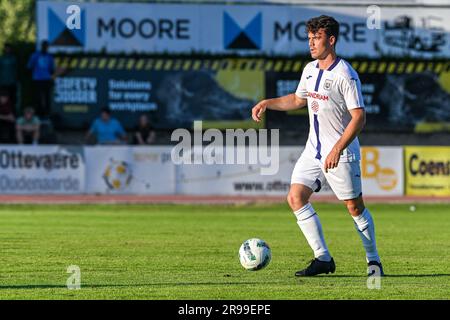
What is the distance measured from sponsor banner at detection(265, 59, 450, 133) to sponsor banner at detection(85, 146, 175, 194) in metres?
6.86

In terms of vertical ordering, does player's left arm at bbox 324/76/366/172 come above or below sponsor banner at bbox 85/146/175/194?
above

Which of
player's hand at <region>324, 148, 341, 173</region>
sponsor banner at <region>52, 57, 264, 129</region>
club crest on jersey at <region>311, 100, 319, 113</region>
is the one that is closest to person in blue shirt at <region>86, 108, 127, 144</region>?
sponsor banner at <region>52, 57, 264, 129</region>

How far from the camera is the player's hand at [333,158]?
11.2m

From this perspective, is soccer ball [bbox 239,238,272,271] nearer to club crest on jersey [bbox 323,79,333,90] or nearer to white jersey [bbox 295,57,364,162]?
white jersey [bbox 295,57,364,162]

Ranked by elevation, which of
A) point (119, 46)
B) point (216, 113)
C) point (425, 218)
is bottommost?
point (425, 218)

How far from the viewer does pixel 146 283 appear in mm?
10891

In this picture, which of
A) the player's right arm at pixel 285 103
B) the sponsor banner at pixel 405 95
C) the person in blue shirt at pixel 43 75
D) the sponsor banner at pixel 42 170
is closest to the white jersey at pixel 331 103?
the player's right arm at pixel 285 103

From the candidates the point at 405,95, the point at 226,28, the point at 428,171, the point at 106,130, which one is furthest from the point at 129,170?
the point at 405,95

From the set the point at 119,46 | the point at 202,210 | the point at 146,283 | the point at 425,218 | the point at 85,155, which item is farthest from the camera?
the point at 119,46

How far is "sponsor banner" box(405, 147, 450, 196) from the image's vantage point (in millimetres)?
29422

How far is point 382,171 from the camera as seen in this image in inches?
1153

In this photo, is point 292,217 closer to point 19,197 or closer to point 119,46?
point 19,197

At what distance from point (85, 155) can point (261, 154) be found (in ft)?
14.8
